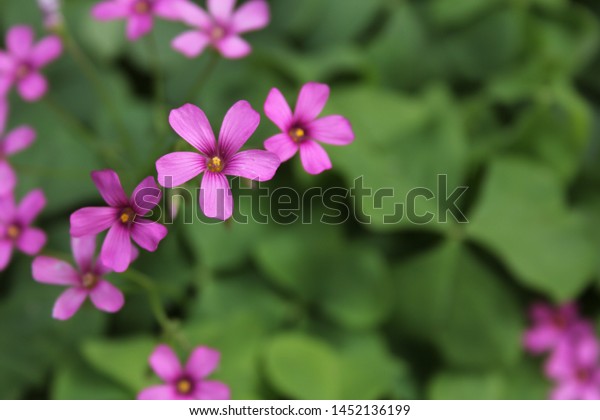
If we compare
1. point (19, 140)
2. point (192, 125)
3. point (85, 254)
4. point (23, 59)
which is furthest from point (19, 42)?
point (192, 125)

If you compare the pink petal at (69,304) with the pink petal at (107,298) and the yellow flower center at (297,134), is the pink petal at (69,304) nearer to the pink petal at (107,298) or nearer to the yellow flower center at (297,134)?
the pink petal at (107,298)

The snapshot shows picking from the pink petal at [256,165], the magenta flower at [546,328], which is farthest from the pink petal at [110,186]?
the magenta flower at [546,328]

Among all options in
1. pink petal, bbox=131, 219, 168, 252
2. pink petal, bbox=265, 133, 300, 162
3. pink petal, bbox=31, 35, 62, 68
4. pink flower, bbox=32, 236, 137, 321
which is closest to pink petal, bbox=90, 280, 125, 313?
pink flower, bbox=32, 236, 137, 321

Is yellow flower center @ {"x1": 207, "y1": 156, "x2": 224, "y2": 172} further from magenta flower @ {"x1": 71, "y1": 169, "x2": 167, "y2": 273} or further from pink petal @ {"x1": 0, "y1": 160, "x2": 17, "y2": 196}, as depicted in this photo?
pink petal @ {"x1": 0, "y1": 160, "x2": 17, "y2": 196}

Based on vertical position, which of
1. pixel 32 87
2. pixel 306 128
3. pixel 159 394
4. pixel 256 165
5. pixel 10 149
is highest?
pixel 32 87

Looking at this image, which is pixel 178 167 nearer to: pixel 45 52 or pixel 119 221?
pixel 119 221

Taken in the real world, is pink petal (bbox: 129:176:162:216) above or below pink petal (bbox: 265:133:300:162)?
below
